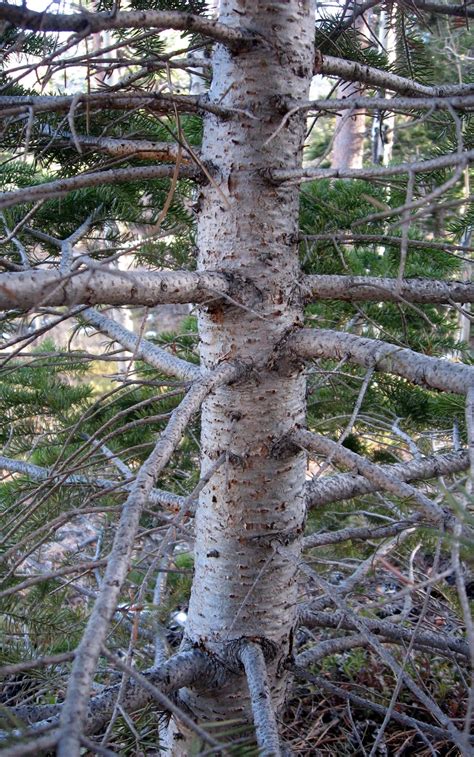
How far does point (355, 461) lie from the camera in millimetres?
1254

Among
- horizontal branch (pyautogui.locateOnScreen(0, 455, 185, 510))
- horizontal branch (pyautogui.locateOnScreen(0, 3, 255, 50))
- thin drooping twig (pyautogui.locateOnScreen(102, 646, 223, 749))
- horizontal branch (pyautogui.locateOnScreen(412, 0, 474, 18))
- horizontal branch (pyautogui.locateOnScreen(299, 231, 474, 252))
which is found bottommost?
horizontal branch (pyautogui.locateOnScreen(0, 455, 185, 510))

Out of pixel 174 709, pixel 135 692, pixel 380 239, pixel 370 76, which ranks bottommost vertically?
pixel 135 692

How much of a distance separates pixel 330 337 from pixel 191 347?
1.53 m

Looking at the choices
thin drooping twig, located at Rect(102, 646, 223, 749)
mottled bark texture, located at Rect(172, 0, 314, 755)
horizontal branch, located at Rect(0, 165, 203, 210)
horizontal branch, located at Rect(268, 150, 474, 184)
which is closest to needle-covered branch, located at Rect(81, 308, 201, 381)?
mottled bark texture, located at Rect(172, 0, 314, 755)

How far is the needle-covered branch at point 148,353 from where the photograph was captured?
1.65m

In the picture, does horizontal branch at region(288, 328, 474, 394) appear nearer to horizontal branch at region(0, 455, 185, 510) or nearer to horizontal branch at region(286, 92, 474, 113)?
horizontal branch at region(286, 92, 474, 113)

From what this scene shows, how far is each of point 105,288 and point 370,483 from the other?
1052 mm

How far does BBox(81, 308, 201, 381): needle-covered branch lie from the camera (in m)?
1.65

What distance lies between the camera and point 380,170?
91 cm

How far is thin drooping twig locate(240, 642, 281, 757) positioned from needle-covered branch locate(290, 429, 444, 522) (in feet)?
1.49

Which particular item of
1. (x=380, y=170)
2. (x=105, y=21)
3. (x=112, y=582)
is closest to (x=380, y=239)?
(x=380, y=170)

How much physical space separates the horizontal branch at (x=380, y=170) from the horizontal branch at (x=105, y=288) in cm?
25

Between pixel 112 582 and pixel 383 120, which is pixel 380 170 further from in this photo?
pixel 383 120

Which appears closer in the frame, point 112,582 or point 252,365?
point 112,582
